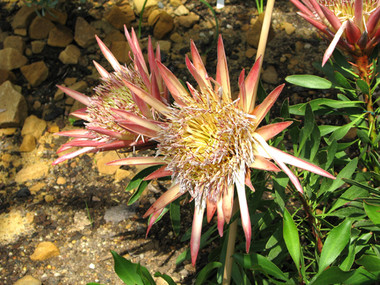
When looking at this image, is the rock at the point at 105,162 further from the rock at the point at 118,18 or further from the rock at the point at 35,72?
the rock at the point at 118,18

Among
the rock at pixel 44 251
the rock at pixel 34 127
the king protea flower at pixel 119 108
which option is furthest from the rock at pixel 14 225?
the king protea flower at pixel 119 108

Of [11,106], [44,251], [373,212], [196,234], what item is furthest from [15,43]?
[373,212]

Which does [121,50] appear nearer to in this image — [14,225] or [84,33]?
[84,33]

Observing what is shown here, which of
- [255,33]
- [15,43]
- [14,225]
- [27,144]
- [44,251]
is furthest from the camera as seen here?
[15,43]

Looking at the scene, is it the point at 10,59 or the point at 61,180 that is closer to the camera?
the point at 61,180

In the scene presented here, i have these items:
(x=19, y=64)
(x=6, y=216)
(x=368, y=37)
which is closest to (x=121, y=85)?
(x=368, y=37)

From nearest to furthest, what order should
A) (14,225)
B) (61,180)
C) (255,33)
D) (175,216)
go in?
1. (175,216)
2. (14,225)
3. (61,180)
4. (255,33)

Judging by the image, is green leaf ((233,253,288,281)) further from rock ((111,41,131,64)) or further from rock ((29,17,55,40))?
rock ((29,17,55,40))

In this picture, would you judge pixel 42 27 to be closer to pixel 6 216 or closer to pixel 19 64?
pixel 19 64
